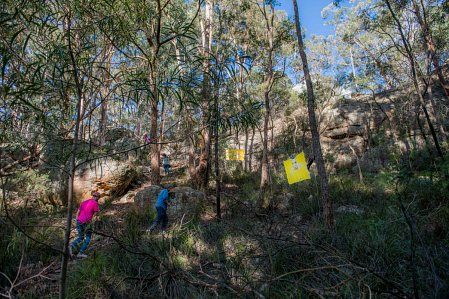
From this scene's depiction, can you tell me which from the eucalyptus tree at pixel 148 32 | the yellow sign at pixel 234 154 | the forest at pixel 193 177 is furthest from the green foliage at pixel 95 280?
the yellow sign at pixel 234 154

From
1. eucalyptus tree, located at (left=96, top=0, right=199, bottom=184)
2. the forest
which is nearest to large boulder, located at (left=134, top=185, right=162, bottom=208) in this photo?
the forest

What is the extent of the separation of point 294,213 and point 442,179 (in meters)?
3.99

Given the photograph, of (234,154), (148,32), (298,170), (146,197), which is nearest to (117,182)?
(146,197)

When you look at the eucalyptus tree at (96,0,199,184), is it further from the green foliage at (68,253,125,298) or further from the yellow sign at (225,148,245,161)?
the yellow sign at (225,148,245,161)

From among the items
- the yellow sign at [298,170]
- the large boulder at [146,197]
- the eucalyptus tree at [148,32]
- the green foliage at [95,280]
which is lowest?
the green foliage at [95,280]

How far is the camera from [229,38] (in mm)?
13672

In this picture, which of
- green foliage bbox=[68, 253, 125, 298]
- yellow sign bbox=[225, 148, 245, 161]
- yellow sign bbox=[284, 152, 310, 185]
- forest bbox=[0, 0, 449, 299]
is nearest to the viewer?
forest bbox=[0, 0, 449, 299]

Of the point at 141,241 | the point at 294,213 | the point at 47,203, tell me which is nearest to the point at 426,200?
the point at 294,213

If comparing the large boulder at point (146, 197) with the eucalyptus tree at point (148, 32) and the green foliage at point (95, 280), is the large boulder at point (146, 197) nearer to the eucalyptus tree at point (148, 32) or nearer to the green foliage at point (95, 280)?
the green foliage at point (95, 280)

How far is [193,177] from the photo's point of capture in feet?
35.3

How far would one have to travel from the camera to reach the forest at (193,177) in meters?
2.18

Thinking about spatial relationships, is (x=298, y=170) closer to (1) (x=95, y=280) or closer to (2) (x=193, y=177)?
(1) (x=95, y=280)

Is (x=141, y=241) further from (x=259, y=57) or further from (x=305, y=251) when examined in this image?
(x=259, y=57)

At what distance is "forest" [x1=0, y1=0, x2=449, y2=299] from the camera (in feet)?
7.16
